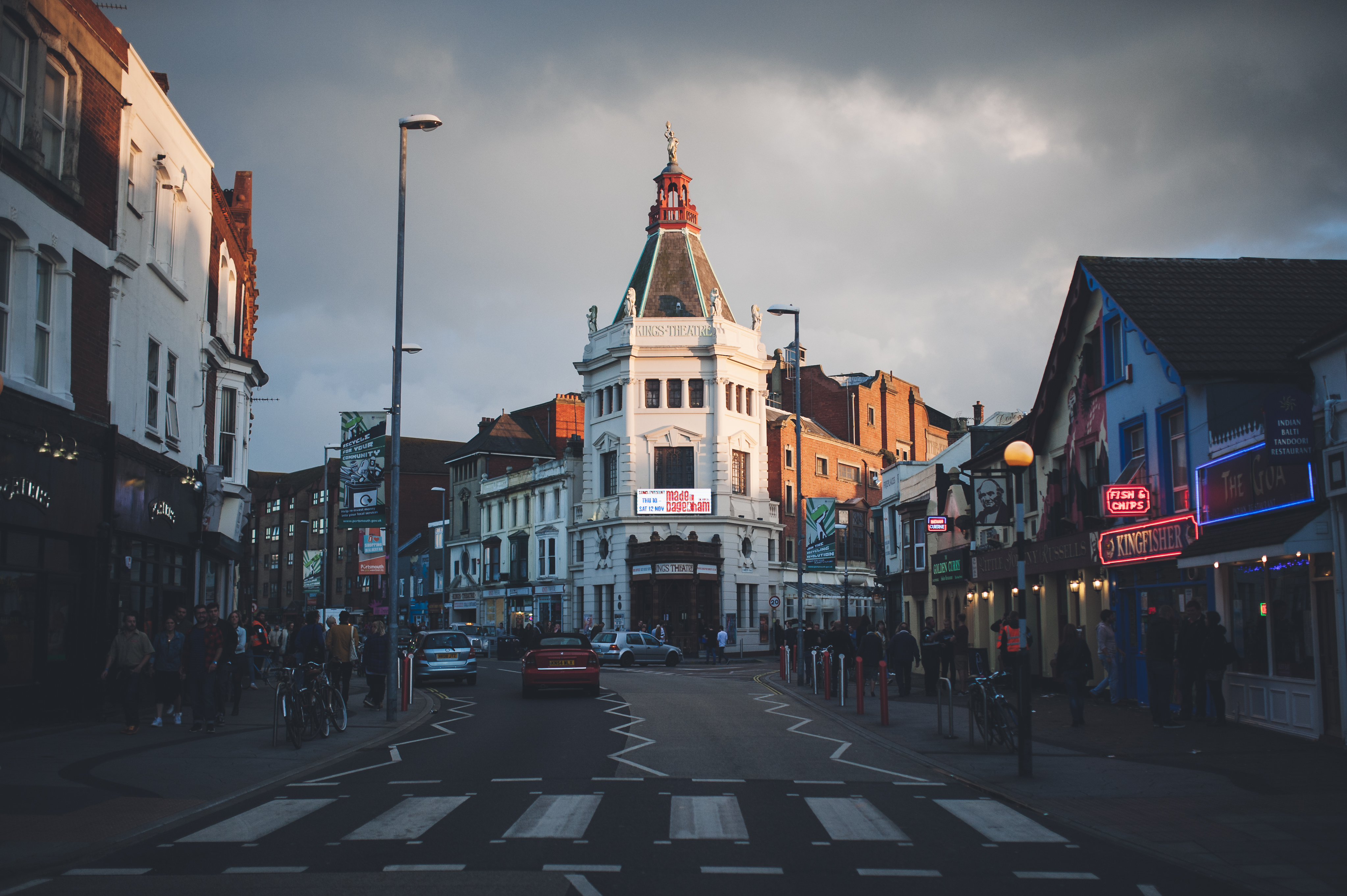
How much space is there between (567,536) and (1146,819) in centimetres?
5741

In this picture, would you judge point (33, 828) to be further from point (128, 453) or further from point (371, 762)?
point (128, 453)

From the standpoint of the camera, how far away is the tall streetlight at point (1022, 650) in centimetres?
1295

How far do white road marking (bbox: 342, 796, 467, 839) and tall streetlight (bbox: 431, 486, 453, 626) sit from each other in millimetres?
70462

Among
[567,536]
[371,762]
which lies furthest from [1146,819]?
[567,536]

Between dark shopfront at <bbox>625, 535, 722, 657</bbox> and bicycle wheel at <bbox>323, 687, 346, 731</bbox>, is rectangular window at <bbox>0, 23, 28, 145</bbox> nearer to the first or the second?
bicycle wheel at <bbox>323, 687, 346, 731</bbox>

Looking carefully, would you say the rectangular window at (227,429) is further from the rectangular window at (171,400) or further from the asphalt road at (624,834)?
the asphalt road at (624,834)

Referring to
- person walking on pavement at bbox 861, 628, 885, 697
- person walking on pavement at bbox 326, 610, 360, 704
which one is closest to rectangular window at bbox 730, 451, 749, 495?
person walking on pavement at bbox 861, 628, 885, 697

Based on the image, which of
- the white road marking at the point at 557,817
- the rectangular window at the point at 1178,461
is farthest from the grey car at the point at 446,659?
the white road marking at the point at 557,817

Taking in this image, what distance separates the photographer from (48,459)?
1728cm

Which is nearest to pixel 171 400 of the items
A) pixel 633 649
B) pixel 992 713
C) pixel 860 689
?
pixel 860 689

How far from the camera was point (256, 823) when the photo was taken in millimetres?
10227

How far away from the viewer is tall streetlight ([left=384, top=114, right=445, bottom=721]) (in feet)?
70.0

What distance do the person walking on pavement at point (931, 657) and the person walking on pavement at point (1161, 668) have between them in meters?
7.08

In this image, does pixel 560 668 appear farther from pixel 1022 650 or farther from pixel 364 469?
pixel 1022 650
